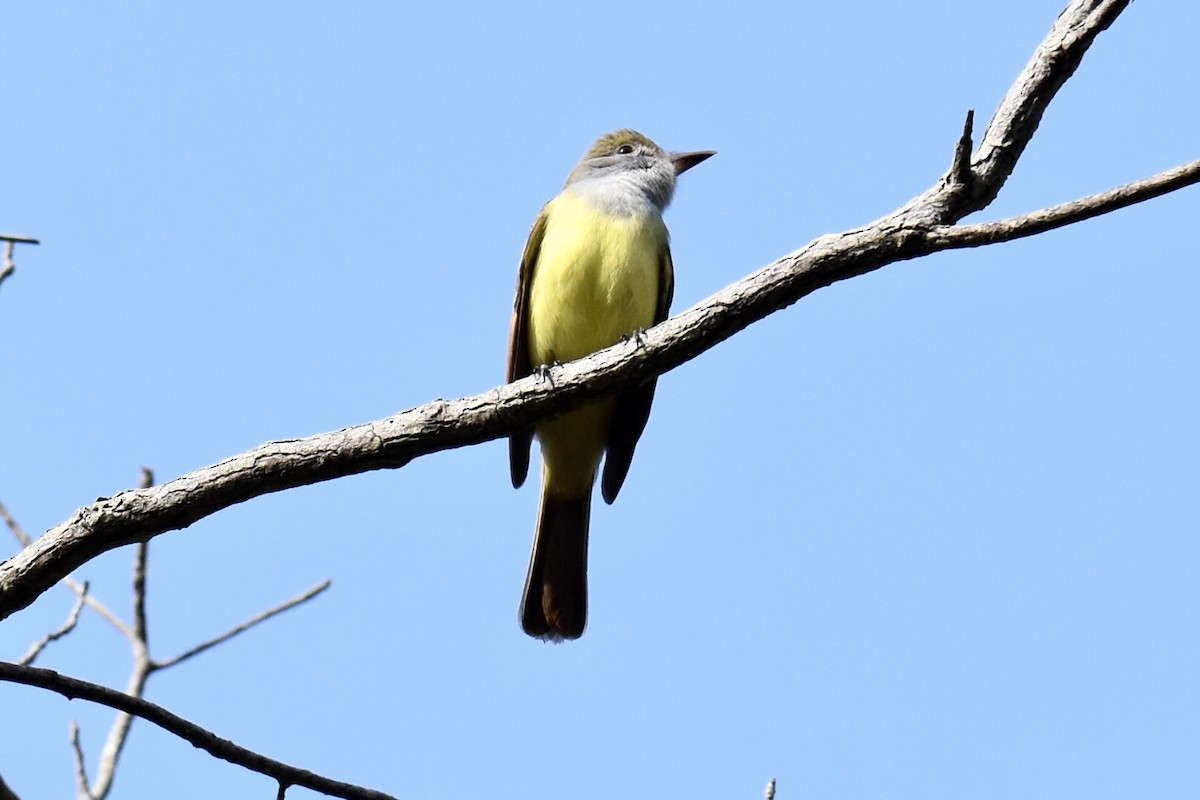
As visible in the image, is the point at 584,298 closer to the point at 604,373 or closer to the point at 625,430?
the point at 625,430

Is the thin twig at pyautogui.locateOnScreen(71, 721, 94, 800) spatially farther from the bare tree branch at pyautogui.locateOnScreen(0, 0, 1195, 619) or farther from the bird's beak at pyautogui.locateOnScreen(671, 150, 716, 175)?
the bird's beak at pyautogui.locateOnScreen(671, 150, 716, 175)

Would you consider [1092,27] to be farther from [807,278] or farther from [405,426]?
[405,426]

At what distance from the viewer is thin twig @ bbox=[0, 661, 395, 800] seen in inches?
125

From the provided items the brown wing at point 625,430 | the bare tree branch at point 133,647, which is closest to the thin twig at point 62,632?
the bare tree branch at point 133,647

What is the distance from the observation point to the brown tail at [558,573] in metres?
7.09

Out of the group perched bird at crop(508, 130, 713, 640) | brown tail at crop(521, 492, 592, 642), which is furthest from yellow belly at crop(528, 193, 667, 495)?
brown tail at crop(521, 492, 592, 642)

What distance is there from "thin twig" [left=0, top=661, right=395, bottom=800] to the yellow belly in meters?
3.29

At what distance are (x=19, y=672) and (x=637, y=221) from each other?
4.48m

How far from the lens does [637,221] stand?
23.1 feet

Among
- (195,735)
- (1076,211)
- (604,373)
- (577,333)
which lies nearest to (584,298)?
(577,333)

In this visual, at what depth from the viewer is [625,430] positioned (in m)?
7.21

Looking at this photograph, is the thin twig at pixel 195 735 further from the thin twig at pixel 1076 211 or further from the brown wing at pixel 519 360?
the brown wing at pixel 519 360

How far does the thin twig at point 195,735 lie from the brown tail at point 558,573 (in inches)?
153

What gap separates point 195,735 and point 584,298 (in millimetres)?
3781
